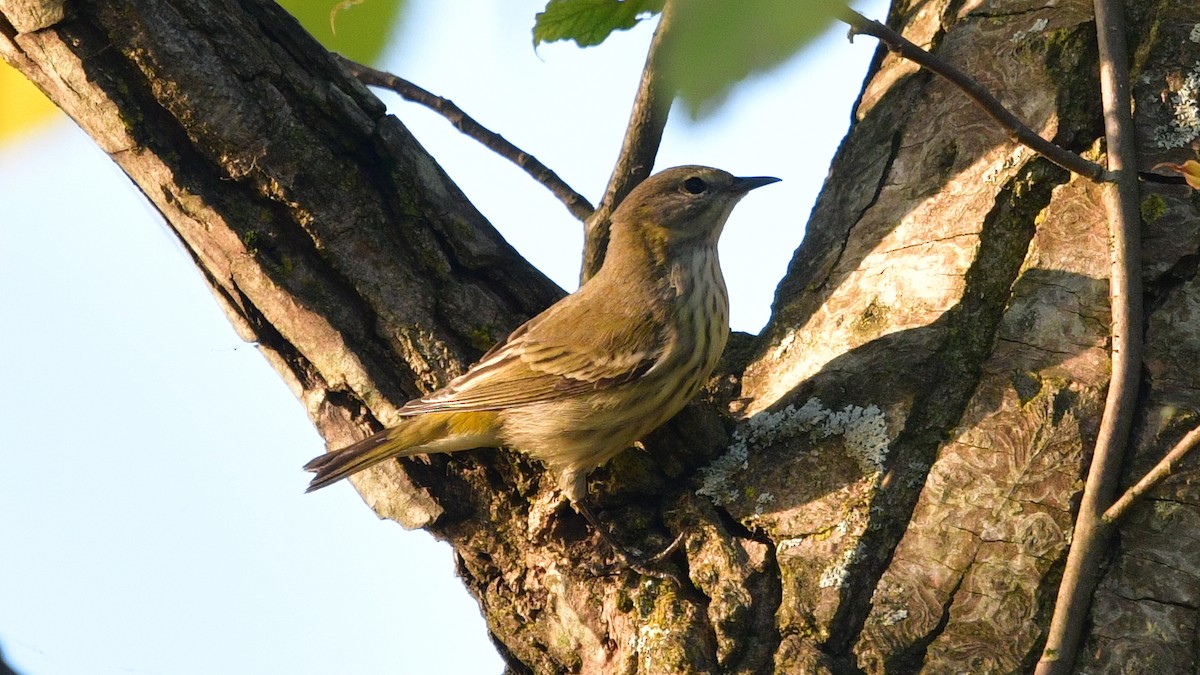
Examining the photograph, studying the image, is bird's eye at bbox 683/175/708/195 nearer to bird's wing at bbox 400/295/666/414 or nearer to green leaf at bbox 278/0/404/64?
bird's wing at bbox 400/295/666/414

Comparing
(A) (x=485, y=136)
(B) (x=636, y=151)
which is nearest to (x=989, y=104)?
(B) (x=636, y=151)

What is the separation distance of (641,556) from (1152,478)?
1.37 meters

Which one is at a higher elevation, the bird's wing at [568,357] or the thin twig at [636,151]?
the thin twig at [636,151]

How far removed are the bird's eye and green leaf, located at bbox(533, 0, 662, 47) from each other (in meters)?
1.37

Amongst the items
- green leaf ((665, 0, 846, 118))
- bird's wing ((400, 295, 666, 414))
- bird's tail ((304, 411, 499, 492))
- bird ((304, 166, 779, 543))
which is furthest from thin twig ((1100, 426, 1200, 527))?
bird's tail ((304, 411, 499, 492))

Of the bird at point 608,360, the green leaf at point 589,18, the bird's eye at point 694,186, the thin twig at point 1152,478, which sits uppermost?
the green leaf at point 589,18

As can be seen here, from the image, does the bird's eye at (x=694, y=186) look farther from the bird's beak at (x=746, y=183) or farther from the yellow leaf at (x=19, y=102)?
the yellow leaf at (x=19, y=102)

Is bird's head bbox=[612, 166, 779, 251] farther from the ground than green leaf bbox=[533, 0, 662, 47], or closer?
closer

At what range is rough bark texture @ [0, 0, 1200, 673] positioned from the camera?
2914 millimetres

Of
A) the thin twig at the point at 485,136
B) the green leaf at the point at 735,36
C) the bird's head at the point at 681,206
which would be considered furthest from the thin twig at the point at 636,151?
the green leaf at the point at 735,36

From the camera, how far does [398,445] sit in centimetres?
352

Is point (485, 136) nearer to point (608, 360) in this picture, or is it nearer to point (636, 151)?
point (636, 151)

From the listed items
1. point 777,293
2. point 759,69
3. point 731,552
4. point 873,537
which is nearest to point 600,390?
point 777,293

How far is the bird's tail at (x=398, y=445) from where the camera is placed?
3.51 meters
